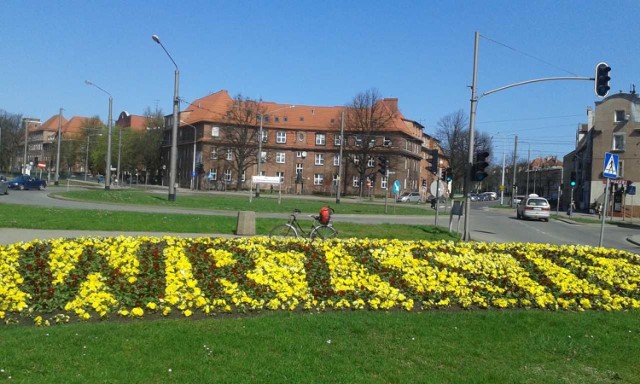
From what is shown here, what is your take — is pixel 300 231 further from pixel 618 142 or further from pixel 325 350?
pixel 618 142

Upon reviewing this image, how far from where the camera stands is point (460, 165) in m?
97.4

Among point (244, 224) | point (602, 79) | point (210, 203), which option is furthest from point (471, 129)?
point (210, 203)

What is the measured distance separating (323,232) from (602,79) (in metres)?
11.5

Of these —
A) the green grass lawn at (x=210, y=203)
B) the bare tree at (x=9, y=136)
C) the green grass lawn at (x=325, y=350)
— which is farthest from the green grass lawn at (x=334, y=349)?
the bare tree at (x=9, y=136)

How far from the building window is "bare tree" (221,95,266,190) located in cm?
4695

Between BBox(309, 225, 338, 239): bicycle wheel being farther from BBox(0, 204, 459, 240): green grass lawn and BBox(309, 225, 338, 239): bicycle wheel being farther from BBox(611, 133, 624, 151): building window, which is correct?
BBox(611, 133, 624, 151): building window

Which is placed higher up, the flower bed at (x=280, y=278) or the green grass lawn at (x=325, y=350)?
the flower bed at (x=280, y=278)

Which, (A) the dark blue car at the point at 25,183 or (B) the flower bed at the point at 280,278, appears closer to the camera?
(B) the flower bed at the point at 280,278

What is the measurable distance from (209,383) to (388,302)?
3535mm

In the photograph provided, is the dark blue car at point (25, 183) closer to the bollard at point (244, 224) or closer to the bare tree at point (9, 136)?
the bare tree at point (9, 136)

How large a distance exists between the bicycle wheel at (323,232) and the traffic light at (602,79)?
10936mm

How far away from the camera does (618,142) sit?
239 ft

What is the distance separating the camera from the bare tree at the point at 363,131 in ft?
297

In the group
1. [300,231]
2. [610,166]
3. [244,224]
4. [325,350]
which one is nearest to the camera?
[325,350]
